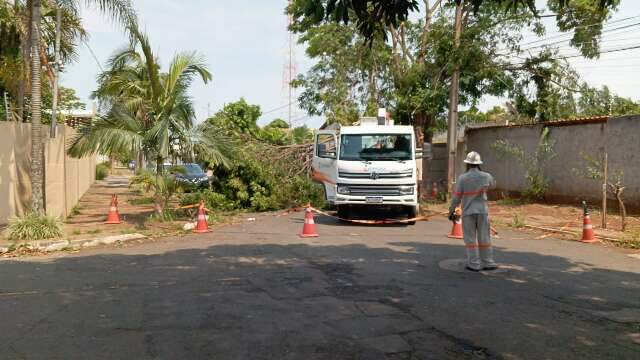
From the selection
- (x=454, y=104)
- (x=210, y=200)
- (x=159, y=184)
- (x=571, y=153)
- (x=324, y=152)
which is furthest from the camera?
(x=454, y=104)

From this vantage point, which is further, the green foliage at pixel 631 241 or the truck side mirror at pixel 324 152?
the truck side mirror at pixel 324 152

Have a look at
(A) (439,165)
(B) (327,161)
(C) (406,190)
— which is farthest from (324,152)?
(A) (439,165)

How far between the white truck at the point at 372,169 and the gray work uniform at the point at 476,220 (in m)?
5.58

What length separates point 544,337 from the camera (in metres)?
5.34

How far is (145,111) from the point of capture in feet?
46.4

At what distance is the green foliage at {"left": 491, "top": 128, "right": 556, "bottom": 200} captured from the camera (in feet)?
62.4

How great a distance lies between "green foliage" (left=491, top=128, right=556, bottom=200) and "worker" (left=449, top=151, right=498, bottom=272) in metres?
11.1

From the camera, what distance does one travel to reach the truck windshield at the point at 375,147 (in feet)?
48.8

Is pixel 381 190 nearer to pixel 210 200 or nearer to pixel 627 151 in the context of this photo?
pixel 210 200

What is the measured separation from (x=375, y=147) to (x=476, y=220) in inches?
252

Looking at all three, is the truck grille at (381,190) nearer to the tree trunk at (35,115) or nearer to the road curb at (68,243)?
the road curb at (68,243)

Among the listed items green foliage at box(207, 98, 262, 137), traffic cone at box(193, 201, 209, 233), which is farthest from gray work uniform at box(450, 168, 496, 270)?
green foliage at box(207, 98, 262, 137)

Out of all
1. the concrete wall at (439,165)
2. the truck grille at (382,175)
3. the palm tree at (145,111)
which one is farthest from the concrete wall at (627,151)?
the palm tree at (145,111)

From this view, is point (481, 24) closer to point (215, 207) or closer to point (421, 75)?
point (421, 75)
